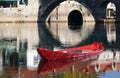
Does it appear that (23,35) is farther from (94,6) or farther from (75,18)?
(75,18)

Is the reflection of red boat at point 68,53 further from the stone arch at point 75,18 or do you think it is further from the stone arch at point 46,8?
the stone arch at point 75,18

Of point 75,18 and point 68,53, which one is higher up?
point 75,18

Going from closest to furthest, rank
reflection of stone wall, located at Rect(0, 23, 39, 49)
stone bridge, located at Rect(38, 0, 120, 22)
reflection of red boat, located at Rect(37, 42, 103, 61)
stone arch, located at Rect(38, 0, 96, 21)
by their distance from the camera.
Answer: reflection of red boat, located at Rect(37, 42, 103, 61), reflection of stone wall, located at Rect(0, 23, 39, 49), stone bridge, located at Rect(38, 0, 120, 22), stone arch, located at Rect(38, 0, 96, 21)

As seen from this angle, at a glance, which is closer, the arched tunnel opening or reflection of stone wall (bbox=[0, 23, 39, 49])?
reflection of stone wall (bbox=[0, 23, 39, 49])

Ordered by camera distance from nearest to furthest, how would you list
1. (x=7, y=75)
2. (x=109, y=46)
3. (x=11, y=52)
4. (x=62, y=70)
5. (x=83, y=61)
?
1. (x=7, y=75)
2. (x=62, y=70)
3. (x=83, y=61)
4. (x=11, y=52)
5. (x=109, y=46)

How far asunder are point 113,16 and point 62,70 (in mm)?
69951

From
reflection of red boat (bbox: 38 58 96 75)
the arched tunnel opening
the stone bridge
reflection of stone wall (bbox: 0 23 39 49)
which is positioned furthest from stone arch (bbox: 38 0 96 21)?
reflection of red boat (bbox: 38 58 96 75)

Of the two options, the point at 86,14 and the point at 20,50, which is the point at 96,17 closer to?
the point at 86,14

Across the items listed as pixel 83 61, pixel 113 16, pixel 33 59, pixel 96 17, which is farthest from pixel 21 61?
pixel 113 16

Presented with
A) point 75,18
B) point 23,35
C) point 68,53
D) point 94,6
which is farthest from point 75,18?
point 68,53

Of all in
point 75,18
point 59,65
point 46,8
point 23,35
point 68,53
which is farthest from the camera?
point 75,18

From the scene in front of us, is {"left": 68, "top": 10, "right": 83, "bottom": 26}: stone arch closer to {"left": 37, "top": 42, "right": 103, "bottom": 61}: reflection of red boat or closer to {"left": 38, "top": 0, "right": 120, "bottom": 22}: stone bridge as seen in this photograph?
{"left": 38, "top": 0, "right": 120, "bottom": 22}: stone bridge

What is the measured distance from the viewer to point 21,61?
3950 cm

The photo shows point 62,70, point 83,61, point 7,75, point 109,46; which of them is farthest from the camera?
point 109,46
